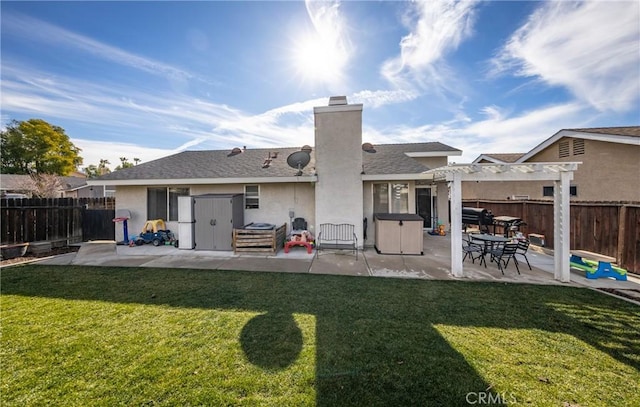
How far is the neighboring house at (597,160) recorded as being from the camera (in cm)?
841

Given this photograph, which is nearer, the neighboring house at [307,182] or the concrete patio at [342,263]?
the concrete patio at [342,263]

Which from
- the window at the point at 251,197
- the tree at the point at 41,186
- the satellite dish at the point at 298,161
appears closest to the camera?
the satellite dish at the point at 298,161

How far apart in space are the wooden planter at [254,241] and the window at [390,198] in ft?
13.8

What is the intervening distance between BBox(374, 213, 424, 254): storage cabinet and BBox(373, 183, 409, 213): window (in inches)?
53.5

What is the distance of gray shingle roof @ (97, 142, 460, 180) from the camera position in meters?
8.83

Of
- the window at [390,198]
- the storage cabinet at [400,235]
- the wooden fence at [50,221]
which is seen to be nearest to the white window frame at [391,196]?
the window at [390,198]

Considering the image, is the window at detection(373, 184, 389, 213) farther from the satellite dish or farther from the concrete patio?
the satellite dish

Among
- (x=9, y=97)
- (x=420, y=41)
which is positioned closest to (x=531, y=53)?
(x=420, y=41)

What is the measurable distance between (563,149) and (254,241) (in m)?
15.1

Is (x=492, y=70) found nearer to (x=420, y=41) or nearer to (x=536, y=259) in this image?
(x=420, y=41)

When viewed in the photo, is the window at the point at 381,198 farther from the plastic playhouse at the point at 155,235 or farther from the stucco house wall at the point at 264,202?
the plastic playhouse at the point at 155,235

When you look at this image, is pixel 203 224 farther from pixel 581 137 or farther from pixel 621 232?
pixel 581 137

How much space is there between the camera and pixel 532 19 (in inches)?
281

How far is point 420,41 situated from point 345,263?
8.11 meters
